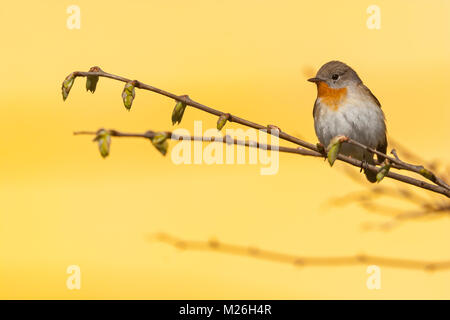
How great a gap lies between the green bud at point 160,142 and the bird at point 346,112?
238 cm

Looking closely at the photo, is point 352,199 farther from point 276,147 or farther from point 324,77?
point 324,77

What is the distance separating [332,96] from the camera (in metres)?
4.08

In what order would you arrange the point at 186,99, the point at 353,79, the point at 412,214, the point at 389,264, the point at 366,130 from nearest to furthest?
the point at 186,99 < the point at 412,214 < the point at 389,264 < the point at 366,130 < the point at 353,79

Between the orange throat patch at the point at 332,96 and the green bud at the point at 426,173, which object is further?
the orange throat patch at the point at 332,96

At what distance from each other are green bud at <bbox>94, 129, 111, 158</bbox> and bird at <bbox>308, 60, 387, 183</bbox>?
246 cm

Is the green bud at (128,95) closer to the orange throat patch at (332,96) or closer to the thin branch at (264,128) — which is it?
the thin branch at (264,128)

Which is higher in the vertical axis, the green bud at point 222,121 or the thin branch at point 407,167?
the green bud at point 222,121

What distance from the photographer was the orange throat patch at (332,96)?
405 cm

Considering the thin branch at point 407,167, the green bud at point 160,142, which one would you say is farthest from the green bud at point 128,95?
the thin branch at point 407,167

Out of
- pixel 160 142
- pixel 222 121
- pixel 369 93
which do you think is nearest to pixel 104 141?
pixel 160 142

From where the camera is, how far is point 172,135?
5.40 feet

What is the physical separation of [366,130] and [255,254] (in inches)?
66.1

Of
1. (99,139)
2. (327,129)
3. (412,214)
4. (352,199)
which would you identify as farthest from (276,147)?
(327,129)

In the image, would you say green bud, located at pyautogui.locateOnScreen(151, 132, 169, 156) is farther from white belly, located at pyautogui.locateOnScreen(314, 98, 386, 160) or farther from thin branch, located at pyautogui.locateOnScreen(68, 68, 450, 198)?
white belly, located at pyautogui.locateOnScreen(314, 98, 386, 160)
